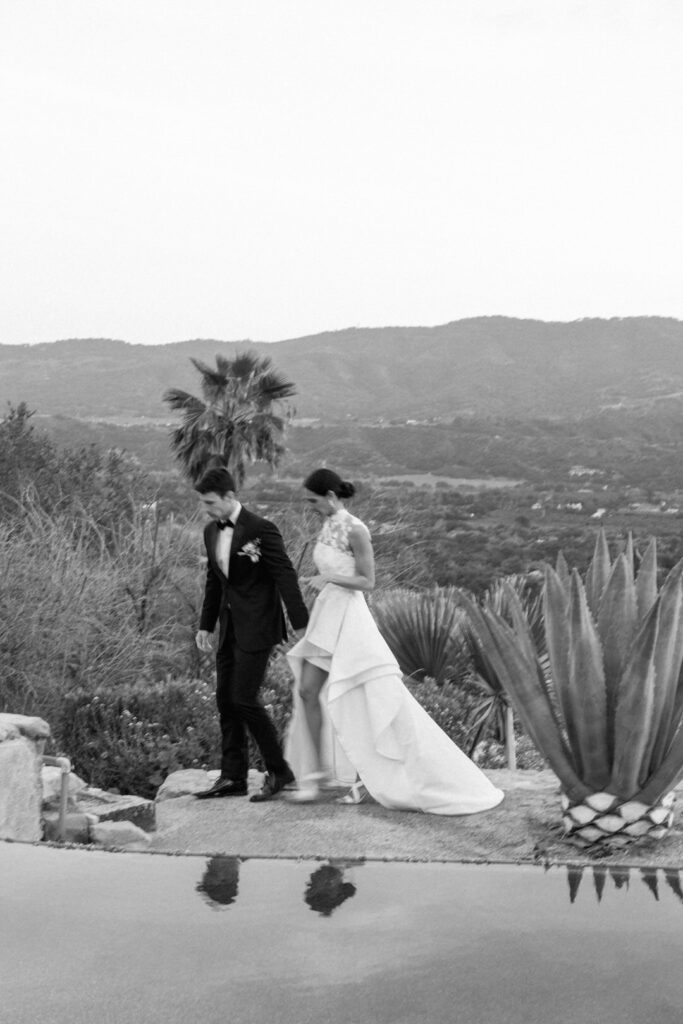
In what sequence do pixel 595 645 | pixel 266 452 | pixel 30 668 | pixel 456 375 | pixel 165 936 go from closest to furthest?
pixel 165 936
pixel 595 645
pixel 30 668
pixel 266 452
pixel 456 375

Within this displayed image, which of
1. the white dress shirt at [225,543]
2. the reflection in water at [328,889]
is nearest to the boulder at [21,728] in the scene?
the white dress shirt at [225,543]

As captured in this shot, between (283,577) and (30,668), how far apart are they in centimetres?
498

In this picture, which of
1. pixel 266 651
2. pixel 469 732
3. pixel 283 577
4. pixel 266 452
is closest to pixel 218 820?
pixel 266 651

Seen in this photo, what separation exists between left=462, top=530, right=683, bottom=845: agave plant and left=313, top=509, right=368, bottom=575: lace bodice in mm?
805

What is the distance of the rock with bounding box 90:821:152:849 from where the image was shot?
17.6 ft

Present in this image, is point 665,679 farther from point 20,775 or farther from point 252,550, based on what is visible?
point 20,775

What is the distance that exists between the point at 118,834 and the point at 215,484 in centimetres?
169

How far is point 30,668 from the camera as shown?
10344 millimetres

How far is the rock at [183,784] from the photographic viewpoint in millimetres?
6941

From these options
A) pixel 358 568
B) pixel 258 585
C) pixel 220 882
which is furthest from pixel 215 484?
pixel 220 882

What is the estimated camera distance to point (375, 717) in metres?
5.95

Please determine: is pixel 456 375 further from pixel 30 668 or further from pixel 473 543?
pixel 30 668

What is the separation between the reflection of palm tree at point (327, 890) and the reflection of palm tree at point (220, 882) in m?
0.10

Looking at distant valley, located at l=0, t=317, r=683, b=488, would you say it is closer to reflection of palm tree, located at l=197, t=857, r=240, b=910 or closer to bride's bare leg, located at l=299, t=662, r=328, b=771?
bride's bare leg, located at l=299, t=662, r=328, b=771
